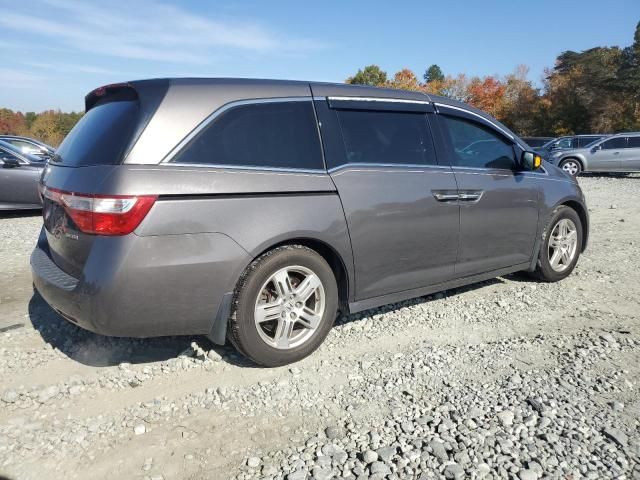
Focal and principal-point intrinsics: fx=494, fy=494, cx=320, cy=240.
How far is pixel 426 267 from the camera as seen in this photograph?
3.77 m

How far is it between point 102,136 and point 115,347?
4.84 ft

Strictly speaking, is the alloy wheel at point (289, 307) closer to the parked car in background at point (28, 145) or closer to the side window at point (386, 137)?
the side window at point (386, 137)

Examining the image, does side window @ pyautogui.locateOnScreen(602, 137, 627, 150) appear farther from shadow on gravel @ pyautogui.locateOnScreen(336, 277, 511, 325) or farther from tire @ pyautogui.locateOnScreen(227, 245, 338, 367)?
tire @ pyautogui.locateOnScreen(227, 245, 338, 367)

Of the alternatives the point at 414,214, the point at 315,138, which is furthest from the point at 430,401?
the point at 315,138

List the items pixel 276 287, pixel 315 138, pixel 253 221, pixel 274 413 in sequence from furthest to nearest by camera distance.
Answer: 1. pixel 315 138
2. pixel 276 287
3. pixel 253 221
4. pixel 274 413

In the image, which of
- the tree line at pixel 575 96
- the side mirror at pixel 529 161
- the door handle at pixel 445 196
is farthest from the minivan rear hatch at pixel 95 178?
the tree line at pixel 575 96

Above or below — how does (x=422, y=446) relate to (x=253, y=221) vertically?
below

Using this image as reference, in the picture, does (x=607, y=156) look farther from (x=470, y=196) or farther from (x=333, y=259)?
(x=333, y=259)

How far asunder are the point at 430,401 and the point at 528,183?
8.39 ft

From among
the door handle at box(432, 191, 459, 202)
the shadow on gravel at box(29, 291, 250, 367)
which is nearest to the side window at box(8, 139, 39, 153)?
the shadow on gravel at box(29, 291, 250, 367)

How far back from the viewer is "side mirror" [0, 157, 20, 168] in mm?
8719

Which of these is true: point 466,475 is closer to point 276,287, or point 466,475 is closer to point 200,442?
point 200,442

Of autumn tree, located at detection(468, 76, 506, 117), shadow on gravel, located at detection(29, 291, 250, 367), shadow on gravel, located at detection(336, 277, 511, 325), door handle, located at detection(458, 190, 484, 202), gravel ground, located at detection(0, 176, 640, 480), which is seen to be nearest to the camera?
gravel ground, located at detection(0, 176, 640, 480)

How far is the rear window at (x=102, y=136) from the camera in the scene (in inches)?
109
